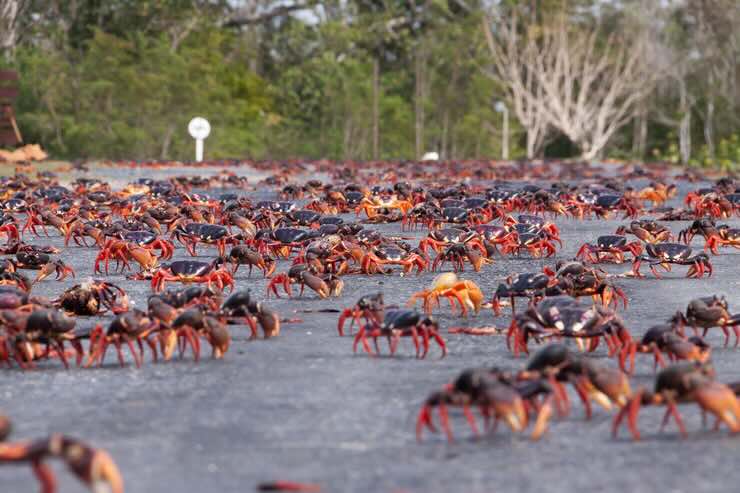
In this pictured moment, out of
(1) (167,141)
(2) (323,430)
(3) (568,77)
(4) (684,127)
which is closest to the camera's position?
(2) (323,430)

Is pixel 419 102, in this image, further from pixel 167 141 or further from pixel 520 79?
pixel 167 141

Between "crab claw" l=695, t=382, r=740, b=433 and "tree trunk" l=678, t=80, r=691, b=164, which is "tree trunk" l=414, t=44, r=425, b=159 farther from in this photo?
"crab claw" l=695, t=382, r=740, b=433

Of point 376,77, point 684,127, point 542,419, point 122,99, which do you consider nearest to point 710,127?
point 684,127

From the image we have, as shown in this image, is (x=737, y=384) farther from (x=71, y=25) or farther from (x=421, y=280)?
(x=71, y=25)

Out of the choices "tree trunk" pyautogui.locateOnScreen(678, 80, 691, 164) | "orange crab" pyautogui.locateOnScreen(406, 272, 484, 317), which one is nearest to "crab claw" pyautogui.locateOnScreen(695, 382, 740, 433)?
"orange crab" pyautogui.locateOnScreen(406, 272, 484, 317)

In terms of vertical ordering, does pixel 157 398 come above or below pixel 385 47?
below

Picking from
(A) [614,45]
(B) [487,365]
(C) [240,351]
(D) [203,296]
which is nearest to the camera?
(B) [487,365]

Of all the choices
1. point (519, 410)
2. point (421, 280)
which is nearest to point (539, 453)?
point (519, 410)
